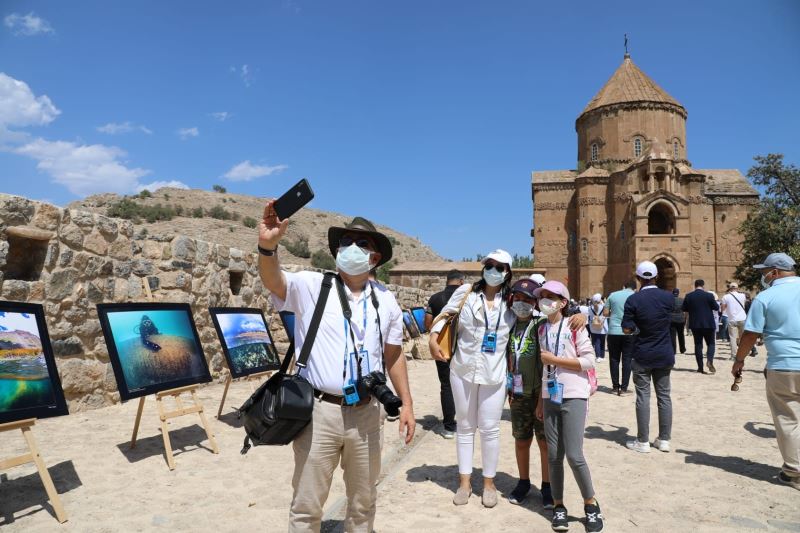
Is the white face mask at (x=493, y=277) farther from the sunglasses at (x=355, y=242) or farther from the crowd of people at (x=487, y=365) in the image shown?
the sunglasses at (x=355, y=242)

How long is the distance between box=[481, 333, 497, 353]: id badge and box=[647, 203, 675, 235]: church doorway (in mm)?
35001

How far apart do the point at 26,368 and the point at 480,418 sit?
140 inches

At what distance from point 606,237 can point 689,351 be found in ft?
77.0

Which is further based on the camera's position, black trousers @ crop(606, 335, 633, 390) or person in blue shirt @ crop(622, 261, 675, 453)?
black trousers @ crop(606, 335, 633, 390)

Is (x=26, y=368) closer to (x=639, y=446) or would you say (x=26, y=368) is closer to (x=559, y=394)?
(x=559, y=394)

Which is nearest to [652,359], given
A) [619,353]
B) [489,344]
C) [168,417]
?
[489,344]

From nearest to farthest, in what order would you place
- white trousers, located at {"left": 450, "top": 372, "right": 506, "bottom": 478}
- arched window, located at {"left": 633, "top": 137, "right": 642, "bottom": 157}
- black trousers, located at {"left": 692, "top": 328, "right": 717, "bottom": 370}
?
white trousers, located at {"left": 450, "top": 372, "right": 506, "bottom": 478}, black trousers, located at {"left": 692, "top": 328, "right": 717, "bottom": 370}, arched window, located at {"left": 633, "top": 137, "right": 642, "bottom": 157}

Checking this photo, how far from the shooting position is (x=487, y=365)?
4.00 metres

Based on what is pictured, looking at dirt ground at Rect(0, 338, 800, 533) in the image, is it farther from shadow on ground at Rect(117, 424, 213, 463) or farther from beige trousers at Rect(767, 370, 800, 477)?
beige trousers at Rect(767, 370, 800, 477)

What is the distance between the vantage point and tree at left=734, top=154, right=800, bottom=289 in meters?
28.7

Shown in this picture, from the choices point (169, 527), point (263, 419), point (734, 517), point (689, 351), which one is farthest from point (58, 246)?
point (689, 351)

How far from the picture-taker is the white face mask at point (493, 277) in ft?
13.5

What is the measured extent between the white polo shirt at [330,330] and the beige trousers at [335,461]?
163 mm

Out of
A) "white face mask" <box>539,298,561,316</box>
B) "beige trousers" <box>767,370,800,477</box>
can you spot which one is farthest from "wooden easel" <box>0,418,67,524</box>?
"beige trousers" <box>767,370,800,477</box>
